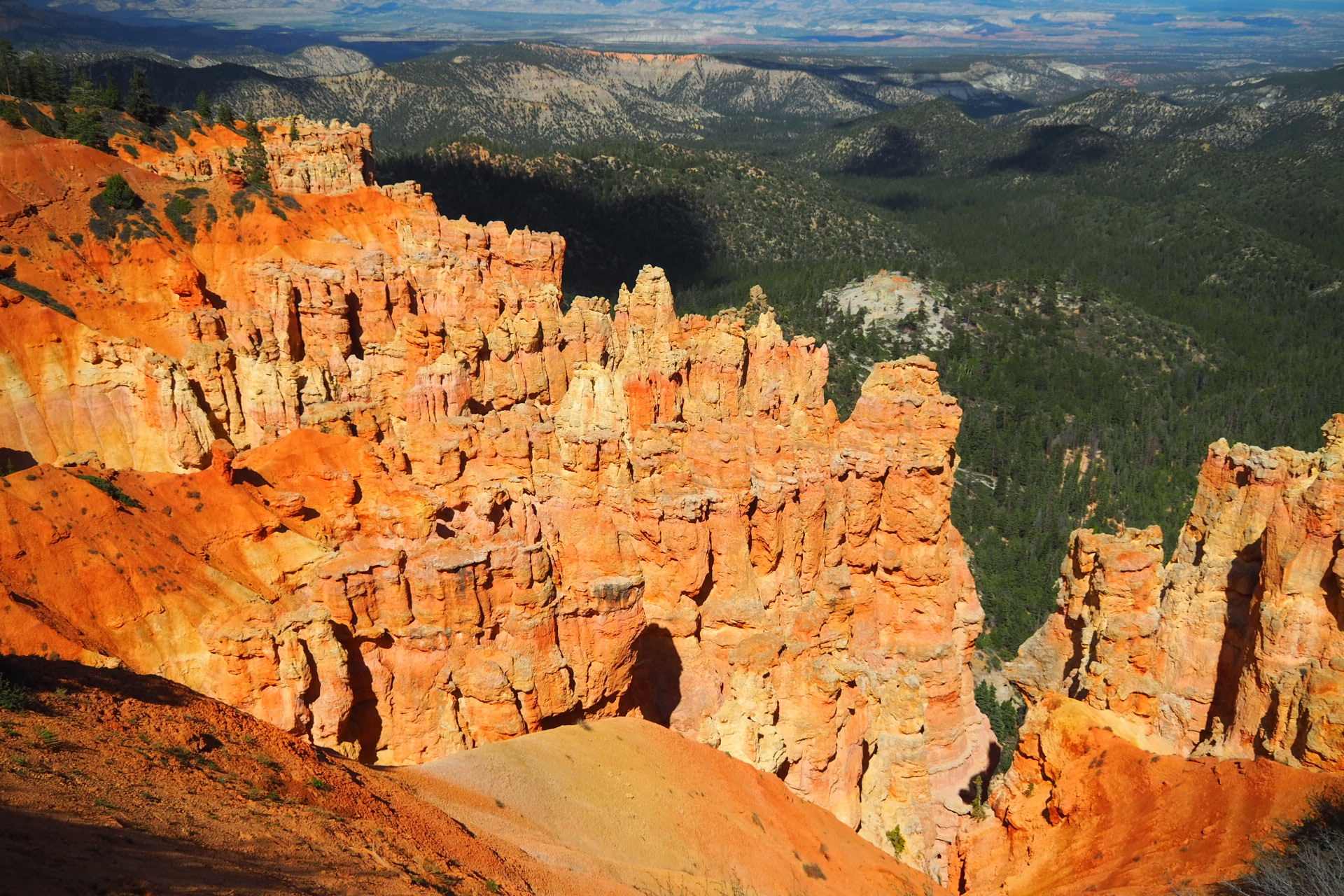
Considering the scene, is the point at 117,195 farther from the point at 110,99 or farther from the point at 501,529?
the point at 501,529

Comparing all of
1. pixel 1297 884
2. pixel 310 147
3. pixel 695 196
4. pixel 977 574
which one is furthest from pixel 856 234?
pixel 1297 884

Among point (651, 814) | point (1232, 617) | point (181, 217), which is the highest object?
point (181, 217)

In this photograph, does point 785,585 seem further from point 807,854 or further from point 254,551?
point 254,551

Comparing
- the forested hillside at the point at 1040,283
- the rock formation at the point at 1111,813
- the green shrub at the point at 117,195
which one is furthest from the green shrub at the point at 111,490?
the forested hillside at the point at 1040,283

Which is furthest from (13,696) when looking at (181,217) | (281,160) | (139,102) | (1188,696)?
(139,102)

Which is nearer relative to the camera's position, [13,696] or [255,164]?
[13,696]

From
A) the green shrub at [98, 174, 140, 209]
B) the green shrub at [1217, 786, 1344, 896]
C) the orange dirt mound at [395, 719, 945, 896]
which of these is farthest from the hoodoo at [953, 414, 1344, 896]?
the green shrub at [98, 174, 140, 209]
